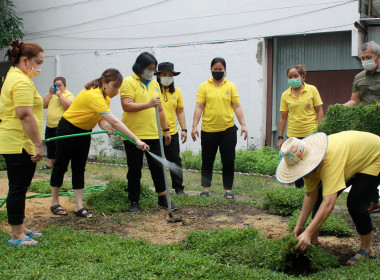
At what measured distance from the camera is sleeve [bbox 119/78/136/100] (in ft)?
21.0

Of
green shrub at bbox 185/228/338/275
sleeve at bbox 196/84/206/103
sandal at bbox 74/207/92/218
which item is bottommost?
sandal at bbox 74/207/92/218

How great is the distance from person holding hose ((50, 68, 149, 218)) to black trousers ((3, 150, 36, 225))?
3.82 ft

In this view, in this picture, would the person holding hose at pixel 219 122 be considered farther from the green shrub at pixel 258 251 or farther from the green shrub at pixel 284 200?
the green shrub at pixel 258 251

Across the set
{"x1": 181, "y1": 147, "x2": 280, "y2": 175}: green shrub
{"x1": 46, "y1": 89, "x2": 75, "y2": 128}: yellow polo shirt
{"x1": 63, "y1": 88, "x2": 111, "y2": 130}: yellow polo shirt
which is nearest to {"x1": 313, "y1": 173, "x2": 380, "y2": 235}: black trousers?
{"x1": 63, "y1": 88, "x2": 111, "y2": 130}: yellow polo shirt

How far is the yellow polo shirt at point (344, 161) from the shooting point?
13.0 feet

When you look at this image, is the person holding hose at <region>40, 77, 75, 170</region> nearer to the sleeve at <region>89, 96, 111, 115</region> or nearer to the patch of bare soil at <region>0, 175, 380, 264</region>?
the patch of bare soil at <region>0, 175, 380, 264</region>

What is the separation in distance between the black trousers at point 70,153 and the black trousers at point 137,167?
1.90 feet

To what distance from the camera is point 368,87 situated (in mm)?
6219

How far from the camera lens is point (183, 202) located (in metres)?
7.14

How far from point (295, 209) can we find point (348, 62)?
5.58 m

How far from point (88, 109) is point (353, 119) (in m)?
3.17

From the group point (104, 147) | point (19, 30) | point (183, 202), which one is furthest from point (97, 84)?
point (19, 30)

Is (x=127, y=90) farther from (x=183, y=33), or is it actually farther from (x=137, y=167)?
(x=183, y=33)

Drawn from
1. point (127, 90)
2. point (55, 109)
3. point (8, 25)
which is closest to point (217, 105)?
point (127, 90)
